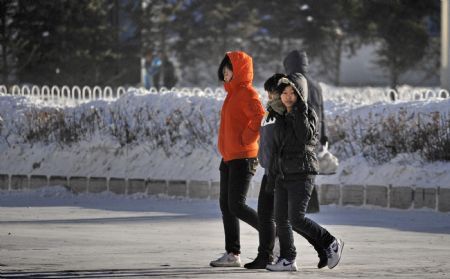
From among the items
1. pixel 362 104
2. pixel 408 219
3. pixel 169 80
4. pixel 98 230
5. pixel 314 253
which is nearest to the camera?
pixel 314 253

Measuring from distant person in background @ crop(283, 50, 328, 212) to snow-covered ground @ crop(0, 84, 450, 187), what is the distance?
6.03 feet

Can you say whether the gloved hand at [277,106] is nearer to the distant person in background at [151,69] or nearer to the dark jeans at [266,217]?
the dark jeans at [266,217]

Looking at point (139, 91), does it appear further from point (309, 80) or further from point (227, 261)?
point (227, 261)

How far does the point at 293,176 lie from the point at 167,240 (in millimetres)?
2315

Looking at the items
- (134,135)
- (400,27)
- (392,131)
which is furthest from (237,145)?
(400,27)

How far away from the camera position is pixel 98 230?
12.4 meters

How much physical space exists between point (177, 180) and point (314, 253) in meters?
5.41

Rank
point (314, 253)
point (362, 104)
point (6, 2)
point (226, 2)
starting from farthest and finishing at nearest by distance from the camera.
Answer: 1. point (226, 2)
2. point (6, 2)
3. point (362, 104)
4. point (314, 253)

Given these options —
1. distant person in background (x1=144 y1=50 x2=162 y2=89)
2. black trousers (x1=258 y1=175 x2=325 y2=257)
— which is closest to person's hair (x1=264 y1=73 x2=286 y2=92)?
black trousers (x1=258 y1=175 x2=325 y2=257)

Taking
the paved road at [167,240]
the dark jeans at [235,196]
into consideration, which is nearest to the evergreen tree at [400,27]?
the paved road at [167,240]

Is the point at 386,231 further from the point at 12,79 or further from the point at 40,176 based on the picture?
the point at 12,79

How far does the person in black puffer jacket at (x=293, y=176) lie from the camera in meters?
9.62

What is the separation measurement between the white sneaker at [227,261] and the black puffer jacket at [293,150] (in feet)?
2.15

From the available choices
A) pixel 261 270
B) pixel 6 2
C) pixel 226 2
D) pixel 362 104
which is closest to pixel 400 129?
pixel 362 104
